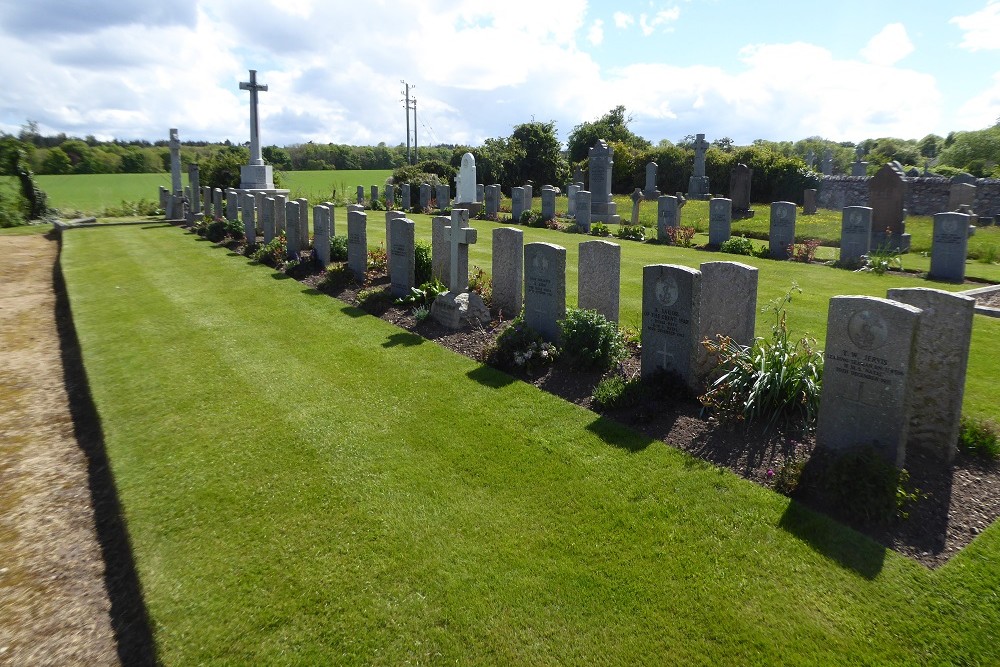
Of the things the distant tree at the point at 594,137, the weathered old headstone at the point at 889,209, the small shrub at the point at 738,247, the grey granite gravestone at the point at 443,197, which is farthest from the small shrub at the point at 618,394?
the distant tree at the point at 594,137

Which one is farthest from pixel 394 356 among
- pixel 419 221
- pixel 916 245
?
pixel 419 221

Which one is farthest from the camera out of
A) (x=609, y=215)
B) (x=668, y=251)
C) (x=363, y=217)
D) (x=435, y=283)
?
(x=609, y=215)

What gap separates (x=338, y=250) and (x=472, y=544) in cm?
1132

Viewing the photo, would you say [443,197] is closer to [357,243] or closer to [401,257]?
[357,243]

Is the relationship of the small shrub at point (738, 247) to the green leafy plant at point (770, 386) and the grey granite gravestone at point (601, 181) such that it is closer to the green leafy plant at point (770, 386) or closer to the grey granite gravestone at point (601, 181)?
the grey granite gravestone at point (601, 181)

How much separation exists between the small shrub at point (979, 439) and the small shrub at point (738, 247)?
13.6 meters

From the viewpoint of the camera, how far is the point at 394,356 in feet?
29.7

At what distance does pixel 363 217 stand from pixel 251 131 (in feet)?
54.3

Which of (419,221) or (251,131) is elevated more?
(251,131)

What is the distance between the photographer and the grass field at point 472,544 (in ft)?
12.5

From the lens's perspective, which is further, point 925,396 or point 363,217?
point 363,217

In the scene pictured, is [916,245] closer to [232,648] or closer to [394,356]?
[394,356]

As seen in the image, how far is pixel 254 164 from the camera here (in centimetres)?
2719

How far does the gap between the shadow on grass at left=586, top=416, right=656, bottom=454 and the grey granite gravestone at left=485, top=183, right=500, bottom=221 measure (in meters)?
23.2
